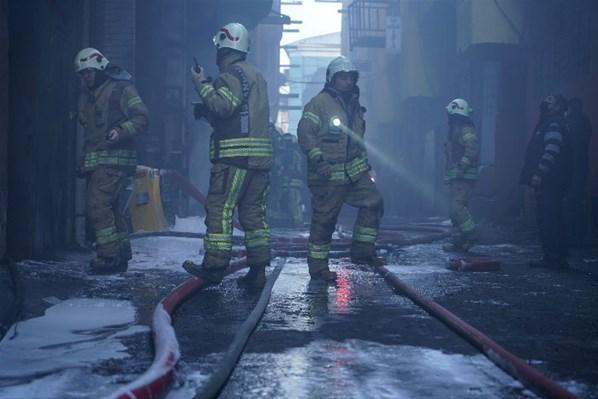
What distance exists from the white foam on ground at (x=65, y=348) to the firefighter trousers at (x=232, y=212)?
1.00 metres

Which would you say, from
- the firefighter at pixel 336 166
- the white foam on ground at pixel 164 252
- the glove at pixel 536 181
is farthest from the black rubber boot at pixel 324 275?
the glove at pixel 536 181

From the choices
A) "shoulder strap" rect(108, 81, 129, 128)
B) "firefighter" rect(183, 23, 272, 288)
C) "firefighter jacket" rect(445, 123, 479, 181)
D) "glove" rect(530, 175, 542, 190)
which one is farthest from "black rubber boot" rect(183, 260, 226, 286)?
"firefighter jacket" rect(445, 123, 479, 181)

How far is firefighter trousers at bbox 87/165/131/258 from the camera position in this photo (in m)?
7.28

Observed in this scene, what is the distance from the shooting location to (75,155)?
923cm

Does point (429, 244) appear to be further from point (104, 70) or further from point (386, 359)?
point (386, 359)

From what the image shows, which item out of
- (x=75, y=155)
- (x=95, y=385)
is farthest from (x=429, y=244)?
(x=95, y=385)

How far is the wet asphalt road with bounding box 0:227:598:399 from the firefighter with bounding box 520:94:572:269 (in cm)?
45

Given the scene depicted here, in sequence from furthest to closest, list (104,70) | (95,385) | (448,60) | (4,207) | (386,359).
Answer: (448,60) → (104,70) → (4,207) → (386,359) → (95,385)

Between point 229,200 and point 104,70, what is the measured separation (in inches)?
79.3

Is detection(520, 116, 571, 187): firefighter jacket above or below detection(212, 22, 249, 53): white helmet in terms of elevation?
below

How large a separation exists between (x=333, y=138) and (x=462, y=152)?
11.6ft

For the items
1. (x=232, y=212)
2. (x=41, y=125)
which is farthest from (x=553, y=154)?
(x=41, y=125)

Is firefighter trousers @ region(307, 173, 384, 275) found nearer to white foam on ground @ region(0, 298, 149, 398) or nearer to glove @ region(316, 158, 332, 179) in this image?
glove @ region(316, 158, 332, 179)

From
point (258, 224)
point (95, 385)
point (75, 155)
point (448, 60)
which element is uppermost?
point (448, 60)
